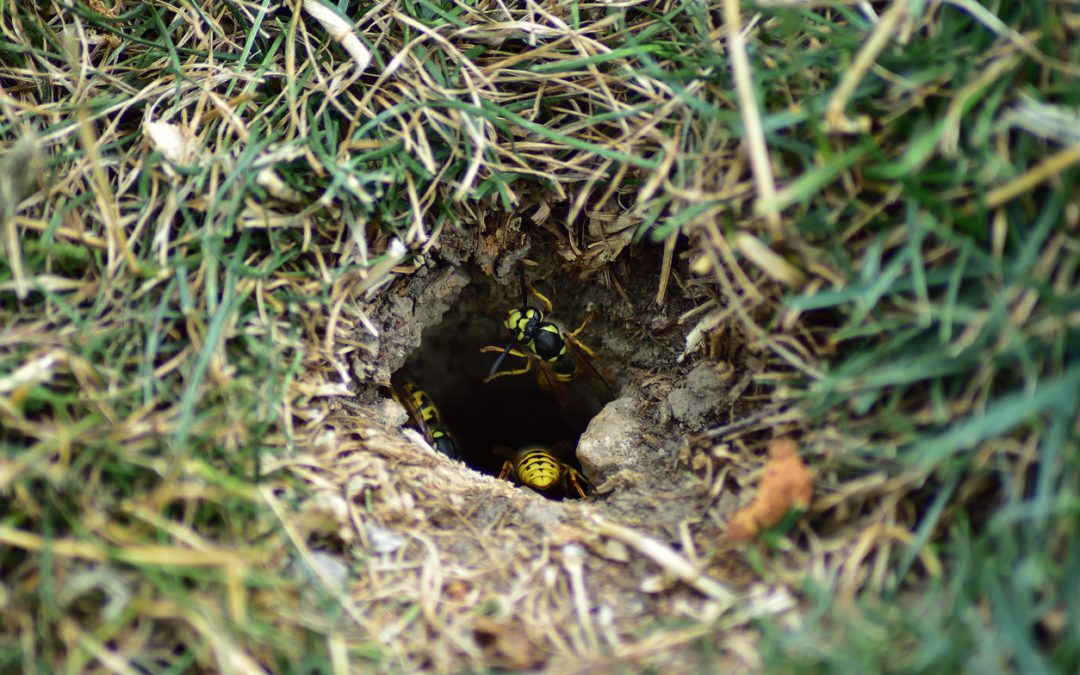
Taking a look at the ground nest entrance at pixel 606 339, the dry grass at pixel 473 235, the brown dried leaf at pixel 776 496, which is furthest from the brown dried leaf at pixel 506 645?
the ground nest entrance at pixel 606 339

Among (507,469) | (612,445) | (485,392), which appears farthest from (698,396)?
(485,392)

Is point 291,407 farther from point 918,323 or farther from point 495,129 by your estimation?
point 918,323

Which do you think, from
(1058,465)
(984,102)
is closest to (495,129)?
(984,102)

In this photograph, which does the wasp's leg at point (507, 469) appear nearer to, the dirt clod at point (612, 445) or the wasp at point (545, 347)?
the wasp at point (545, 347)

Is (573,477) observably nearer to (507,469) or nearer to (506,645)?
(507,469)

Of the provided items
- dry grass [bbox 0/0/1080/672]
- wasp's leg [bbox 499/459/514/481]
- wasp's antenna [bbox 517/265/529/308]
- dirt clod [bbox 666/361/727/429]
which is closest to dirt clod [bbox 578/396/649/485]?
dirt clod [bbox 666/361/727/429]

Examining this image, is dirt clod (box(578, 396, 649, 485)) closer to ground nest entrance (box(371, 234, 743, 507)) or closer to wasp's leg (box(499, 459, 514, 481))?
ground nest entrance (box(371, 234, 743, 507))
